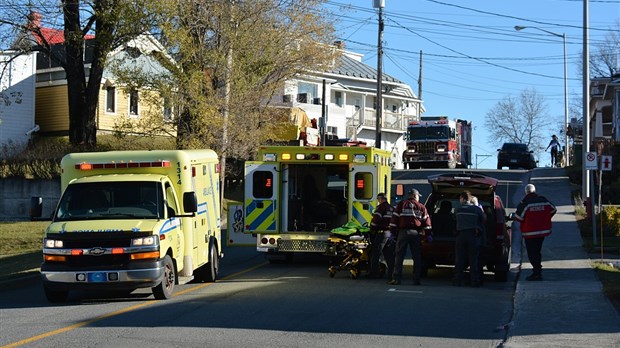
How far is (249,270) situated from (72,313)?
7.09 m

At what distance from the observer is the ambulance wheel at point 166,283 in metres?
14.8

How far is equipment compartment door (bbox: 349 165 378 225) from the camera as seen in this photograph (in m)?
20.0

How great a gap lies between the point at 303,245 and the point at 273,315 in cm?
651

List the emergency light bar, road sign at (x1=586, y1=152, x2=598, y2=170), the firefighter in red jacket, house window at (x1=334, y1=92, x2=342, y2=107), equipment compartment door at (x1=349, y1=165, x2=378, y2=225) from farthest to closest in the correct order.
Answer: house window at (x1=334, y1=92, x2=342, y2=107), road sign at (x1=586, y1=152, x2=598, y2=170), equipment compartment door at (x1=349, y1=165, x2=378, y2=225), the firefighter in red jacket, the emergency light bar

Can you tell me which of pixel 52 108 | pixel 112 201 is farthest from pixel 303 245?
pixel 52 108

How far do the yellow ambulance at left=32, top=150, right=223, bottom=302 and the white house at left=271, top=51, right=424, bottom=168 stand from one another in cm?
5285

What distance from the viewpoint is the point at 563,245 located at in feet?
79.1

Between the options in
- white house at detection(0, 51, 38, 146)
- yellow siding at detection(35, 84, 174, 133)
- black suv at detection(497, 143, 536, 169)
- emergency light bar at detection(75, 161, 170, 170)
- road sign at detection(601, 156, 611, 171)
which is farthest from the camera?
black suv at detection(497, 143, 536, 169)

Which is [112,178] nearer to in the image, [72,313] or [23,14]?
[72,313]

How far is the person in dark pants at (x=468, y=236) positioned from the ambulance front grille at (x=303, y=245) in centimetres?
335

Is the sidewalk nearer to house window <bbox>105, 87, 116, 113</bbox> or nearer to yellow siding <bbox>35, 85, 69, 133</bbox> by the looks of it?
house window <bbox>105, 87, 116, 113</bbox>

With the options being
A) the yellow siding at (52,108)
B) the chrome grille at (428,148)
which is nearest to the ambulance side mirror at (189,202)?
the chrome grille at (428,148)

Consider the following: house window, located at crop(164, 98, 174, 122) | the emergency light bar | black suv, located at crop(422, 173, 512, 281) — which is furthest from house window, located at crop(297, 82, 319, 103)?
the emergency light bar

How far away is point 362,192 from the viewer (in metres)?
20.1
